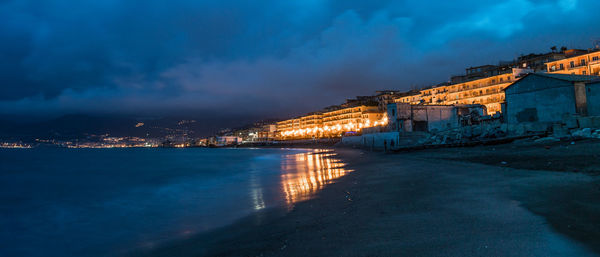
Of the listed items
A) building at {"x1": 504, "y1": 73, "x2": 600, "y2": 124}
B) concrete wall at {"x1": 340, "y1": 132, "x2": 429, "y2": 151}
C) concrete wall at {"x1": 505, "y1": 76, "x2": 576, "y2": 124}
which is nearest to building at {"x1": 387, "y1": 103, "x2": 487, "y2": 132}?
concrete wall at {"x1": 340, "y1": 132, "x2": 429, "y2": 151}

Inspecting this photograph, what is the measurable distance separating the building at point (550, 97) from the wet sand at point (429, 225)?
25.0 meters

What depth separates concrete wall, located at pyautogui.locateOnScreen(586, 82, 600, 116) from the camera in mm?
28703

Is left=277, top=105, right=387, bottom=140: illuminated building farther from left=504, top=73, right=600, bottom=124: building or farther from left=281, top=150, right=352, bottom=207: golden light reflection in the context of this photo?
left=281, top=150, right=352, bottom=207: golden light reflection

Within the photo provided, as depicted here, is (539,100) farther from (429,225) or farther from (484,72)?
(484,72)

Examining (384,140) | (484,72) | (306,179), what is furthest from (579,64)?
(306,179)

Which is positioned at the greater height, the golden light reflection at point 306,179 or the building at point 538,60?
the building at point 538,60

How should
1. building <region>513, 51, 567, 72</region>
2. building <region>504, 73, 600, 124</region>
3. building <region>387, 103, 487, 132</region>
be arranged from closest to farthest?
building <region>504, 73, 600, 124</region>
building <region>387, 103, 487, 132</region>
building <region>513, 51, 567, 72</region>

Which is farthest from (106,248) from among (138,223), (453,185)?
(453,185)

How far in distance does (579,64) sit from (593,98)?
4487 cm

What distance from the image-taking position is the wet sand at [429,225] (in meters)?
4.95

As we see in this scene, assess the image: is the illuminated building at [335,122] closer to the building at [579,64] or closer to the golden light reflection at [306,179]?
the building at [579,64]

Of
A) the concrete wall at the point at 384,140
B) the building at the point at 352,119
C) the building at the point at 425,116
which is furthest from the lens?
the building at the point at 352,119

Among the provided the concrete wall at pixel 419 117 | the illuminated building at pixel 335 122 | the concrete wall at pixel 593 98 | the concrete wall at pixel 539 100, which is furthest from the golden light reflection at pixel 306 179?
the illuminated building at pixel 335 122

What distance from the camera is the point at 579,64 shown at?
206 feet
